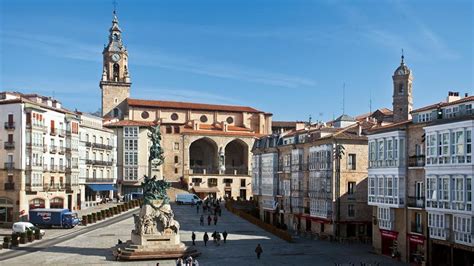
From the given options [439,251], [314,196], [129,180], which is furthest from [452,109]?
[129,180]

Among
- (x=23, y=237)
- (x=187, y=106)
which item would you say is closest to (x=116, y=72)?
(x=187, y=106)

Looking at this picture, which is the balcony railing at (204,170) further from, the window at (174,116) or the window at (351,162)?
the window at (351,162)

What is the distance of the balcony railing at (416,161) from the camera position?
4094cm

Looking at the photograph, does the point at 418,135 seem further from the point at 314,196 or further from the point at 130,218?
the point at 130,218

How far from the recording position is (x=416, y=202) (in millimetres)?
41375

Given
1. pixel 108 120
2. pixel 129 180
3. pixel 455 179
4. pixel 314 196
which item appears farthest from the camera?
pixel 108 120

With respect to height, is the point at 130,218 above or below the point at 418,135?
below

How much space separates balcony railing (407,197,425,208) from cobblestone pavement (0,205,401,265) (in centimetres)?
424

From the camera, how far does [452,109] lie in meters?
38.2

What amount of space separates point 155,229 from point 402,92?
4092 centimetres

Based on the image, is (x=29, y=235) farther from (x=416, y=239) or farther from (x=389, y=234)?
(x=416, y=239)

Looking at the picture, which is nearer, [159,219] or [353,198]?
[159,219]

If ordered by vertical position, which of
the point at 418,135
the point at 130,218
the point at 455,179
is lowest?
the point at 130,218

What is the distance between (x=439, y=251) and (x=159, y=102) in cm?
8601
